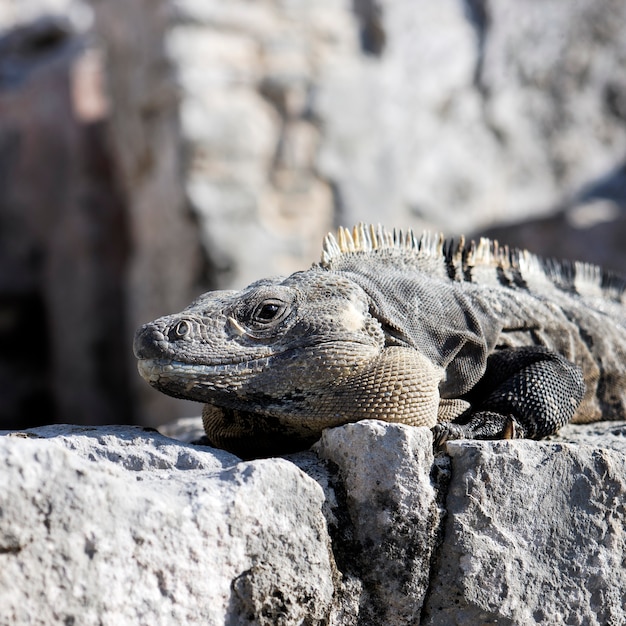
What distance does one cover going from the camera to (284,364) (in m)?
3.46

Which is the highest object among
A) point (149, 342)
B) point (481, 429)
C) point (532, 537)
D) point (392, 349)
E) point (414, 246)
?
point (414, 246)

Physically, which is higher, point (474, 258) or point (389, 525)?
point (474, 258)

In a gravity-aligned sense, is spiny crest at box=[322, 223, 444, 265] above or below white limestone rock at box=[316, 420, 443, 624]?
above

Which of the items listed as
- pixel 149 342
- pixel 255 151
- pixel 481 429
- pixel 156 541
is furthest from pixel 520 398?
pixel 255 151

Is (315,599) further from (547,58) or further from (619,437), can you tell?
(547,58)

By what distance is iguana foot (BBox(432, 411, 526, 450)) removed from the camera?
141 inches

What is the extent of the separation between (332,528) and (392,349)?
78cm

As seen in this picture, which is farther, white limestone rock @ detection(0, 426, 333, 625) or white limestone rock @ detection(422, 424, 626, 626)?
white limestone rock @ detection(422, 424, 626, 626)

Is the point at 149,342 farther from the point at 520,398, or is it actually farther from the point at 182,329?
the point at 520,398

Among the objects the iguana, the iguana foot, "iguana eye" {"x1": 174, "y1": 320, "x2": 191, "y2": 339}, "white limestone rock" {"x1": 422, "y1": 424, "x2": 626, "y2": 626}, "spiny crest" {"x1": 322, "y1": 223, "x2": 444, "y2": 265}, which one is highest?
"spiny crest" {"x1": 322, "y1": 223, "x2": 444, "y2": 265}

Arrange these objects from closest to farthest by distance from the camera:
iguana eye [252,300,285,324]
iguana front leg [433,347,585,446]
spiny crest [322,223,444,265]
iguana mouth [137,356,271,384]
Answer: iguana mouth [137,356,271,384]
iguana eye [252,300,285,324]
iguana front leg [433,347,585,446]
spiny crest [322,223,444,265]

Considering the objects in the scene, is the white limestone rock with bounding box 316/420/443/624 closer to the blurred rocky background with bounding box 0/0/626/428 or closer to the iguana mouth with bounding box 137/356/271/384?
the iguana mouth with bounding box 137/356/271/384

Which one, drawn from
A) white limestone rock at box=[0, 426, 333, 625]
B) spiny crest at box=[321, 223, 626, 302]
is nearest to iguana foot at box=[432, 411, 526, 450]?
white limestone rock at box=[0, 426, 333, 625]

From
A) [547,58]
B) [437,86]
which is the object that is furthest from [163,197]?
[547,58]
